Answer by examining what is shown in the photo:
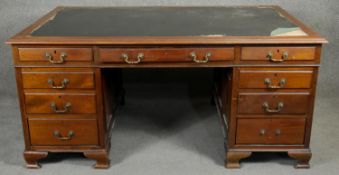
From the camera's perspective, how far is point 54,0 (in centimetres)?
283

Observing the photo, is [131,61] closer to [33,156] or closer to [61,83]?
[61,83]

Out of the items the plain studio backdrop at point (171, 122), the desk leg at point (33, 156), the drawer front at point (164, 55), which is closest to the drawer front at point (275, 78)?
the drawer front at point (164, 55)

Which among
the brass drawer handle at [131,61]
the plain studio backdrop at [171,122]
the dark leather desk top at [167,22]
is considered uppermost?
the dark leather desk top at [167,22]

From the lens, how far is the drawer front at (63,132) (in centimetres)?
210

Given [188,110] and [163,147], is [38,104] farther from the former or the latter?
[188,110]

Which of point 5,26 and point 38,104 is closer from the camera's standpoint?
point 38,104

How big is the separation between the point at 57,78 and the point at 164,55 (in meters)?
0.52

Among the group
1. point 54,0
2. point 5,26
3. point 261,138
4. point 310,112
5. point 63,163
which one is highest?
point 54,0

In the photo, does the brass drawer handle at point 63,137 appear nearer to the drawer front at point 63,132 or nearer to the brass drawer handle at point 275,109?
the drawer front at point 63,132

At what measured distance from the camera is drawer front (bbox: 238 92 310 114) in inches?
80.4

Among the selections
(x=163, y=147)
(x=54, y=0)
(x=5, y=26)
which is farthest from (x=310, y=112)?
(x=5, y=26)

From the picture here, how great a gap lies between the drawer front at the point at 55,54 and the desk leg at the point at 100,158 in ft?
1.63

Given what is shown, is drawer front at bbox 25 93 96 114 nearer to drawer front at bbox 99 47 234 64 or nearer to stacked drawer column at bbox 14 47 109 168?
stacked drawer column at bbox 14 47 109 168

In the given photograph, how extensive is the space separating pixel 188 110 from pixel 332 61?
3.52 ft
